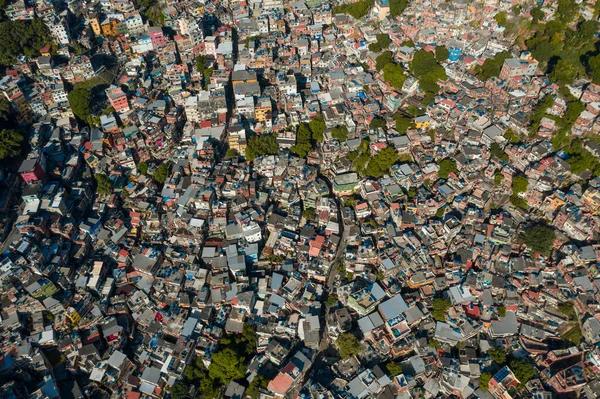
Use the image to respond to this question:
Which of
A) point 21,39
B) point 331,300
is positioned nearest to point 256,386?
point 331,300

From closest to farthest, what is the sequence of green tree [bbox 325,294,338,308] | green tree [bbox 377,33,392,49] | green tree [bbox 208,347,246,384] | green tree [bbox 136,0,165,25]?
1. green tree [bbox 208,347,246,384]
2. green tree [bbox 325,294,338,308]
3. green tree [bbox 377,33,392,49]
4. green tree [bbox 136,0,165,25]

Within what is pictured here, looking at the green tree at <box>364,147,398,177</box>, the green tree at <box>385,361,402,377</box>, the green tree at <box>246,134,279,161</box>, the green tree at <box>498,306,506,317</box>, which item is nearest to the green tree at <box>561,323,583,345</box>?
the green tree at <box>498,306,506,317</box>

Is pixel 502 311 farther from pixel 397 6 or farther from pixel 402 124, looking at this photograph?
pixel 397 6

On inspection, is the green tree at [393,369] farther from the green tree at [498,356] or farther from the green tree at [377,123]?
the green tree at [377,123]

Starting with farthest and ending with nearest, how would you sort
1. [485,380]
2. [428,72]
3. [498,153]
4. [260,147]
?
[428,72]
[260,147]
[498,153]
[485,380]

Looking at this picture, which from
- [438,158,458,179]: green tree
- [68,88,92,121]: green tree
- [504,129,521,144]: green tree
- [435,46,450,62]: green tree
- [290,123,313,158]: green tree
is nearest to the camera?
[438,158,458,179]: green tree

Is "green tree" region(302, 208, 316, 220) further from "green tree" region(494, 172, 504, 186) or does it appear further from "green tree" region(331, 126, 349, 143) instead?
"green tree" region(494, 172, 504, 186)

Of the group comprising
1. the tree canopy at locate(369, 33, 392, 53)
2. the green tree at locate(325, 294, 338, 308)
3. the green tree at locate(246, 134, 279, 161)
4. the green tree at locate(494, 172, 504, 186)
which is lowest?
the green tree at locate(325, 294, 338, 308)

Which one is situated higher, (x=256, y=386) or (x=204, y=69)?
(x=204, y=69)
